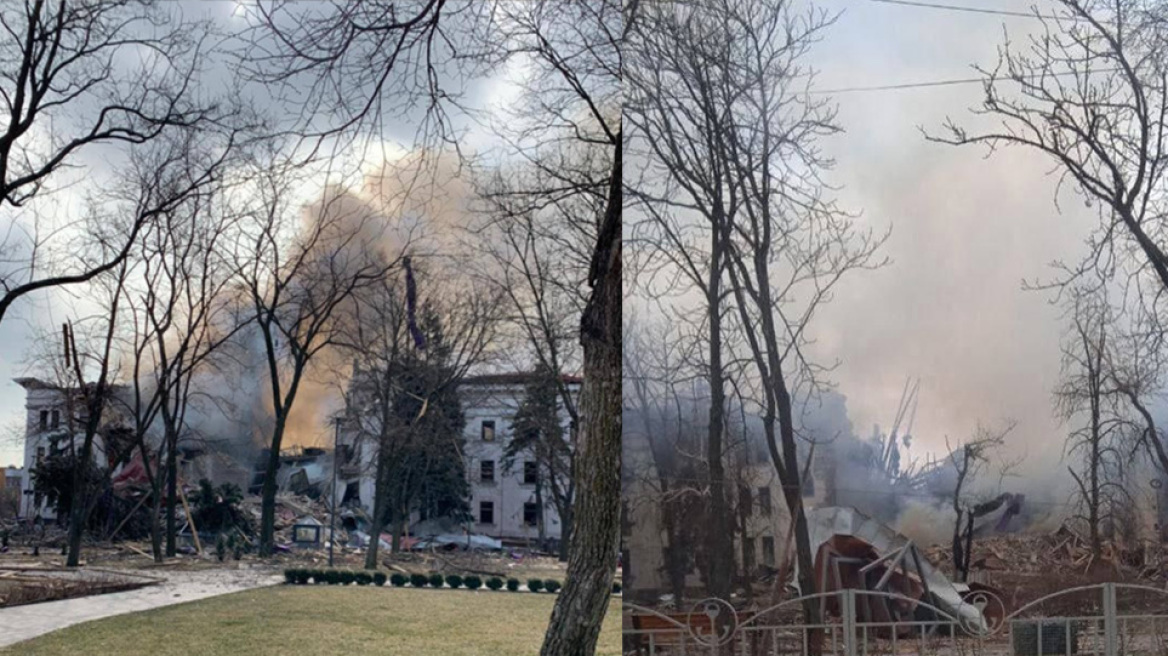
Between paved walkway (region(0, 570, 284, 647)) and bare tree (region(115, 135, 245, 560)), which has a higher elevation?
bare tree (region(115, 135, 245, 560))

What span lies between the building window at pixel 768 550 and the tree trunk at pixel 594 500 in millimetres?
871

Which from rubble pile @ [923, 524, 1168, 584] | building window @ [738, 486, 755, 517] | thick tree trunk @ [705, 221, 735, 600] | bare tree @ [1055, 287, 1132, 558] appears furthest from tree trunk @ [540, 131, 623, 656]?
bare tree @ [1055, 287, 1132, 558]

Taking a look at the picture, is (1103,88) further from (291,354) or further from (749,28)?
(291,354)

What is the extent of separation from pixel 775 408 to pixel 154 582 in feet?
11.0

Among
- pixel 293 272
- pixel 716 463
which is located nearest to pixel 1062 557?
pixel 716 463

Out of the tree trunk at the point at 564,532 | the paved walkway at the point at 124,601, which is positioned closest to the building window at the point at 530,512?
the tree trunk at the point at 564,532

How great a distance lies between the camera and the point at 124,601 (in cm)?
618

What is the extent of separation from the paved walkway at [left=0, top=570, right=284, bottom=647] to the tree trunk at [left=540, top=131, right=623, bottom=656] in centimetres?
163

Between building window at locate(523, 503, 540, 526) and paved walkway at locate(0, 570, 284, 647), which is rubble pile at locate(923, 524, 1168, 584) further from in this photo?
paved walkway at locate(0, 570, 284, 647)

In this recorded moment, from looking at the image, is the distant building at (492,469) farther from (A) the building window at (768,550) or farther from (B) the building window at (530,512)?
(A) the building window at (768,550)

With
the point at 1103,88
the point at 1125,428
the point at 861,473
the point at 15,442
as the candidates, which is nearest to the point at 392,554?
the point at 15,442

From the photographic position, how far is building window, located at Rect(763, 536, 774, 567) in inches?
198

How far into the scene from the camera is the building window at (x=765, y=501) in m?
5.05

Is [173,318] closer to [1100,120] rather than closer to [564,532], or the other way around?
[564,532]
